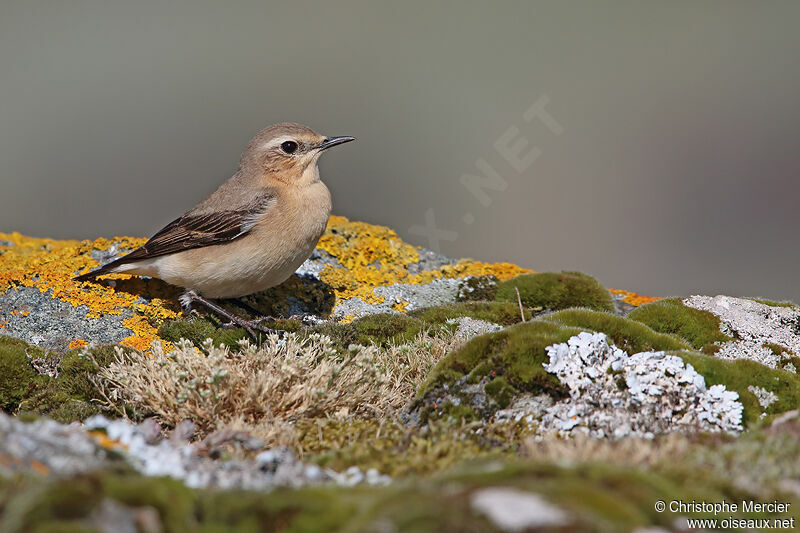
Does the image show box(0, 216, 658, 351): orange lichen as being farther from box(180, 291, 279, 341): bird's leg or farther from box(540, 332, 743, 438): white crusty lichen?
box(540, 332, 743, 438): white crusty lichen

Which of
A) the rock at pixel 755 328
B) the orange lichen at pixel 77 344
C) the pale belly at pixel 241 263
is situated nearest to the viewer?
the rock at pixel 755 328

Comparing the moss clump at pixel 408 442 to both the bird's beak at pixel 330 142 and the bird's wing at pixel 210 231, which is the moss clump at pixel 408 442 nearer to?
the bird's wing at pixel 210 231

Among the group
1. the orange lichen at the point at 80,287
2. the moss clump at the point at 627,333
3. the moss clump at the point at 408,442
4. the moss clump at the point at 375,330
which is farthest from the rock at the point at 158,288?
the moss clump at the point at 408,442

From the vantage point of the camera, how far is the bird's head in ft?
37.2

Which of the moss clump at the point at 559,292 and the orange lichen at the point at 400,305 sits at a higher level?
the moss clump at the point at 559,292

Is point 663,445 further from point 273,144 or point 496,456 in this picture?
point 273,144

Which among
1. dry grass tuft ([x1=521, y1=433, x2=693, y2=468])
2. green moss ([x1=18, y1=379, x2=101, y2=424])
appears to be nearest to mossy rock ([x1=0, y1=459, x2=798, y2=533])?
dry grass tuft ([x1=521, y1=433, x2=693, y2=468])

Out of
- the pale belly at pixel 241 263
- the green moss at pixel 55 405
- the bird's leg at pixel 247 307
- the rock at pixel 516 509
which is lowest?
the green moss at pixel 55 405

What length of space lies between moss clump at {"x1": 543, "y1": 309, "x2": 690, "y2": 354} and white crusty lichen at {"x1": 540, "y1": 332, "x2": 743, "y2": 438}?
83 centimetres

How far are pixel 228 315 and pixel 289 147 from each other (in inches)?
119

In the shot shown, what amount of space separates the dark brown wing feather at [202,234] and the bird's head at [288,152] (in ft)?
2.22

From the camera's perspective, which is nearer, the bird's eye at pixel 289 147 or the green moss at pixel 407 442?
the green moss at pixel 407 442

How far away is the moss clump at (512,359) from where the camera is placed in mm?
6520

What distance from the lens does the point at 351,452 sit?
545 centimetres
